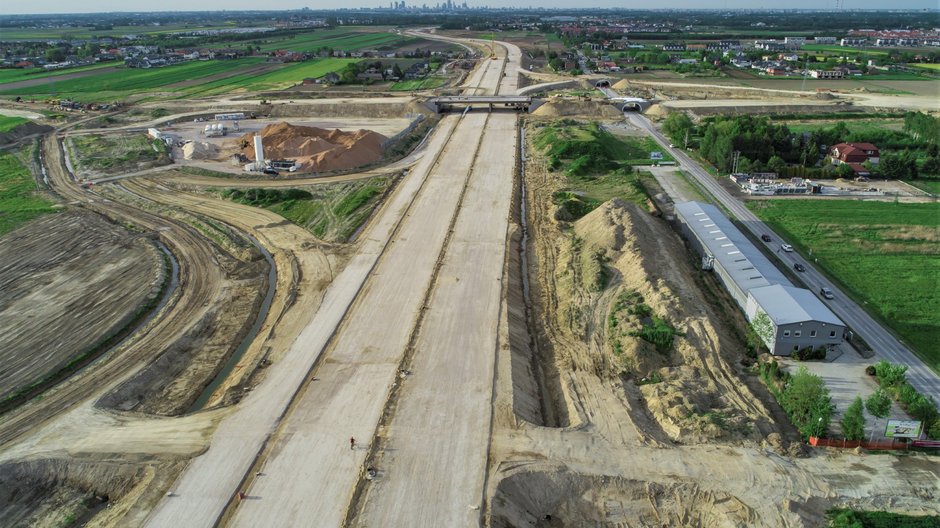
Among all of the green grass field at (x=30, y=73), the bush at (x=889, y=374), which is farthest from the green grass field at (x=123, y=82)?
the bush at (x=889, y=374)

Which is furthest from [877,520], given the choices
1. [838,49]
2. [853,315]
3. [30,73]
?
[838,49]

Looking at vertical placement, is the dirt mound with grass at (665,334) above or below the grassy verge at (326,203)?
below

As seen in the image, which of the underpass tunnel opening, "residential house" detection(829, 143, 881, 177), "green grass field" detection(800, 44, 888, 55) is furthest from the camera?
"green grass field" detection(800, 44, 888, 55)

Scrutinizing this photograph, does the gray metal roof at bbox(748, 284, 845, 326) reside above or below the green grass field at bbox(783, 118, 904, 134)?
below

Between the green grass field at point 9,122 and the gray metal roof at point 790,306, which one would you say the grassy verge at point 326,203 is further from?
the green grass field at point 9,122

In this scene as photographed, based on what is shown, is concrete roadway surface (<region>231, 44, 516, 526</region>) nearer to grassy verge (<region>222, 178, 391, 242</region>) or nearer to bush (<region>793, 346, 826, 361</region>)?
grassy verge (<region>222, 178, 391, 242</region>)

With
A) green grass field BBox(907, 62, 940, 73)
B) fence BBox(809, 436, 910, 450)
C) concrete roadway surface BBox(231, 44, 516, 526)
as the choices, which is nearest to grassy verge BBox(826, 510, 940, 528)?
fence BBox(809, 436, 910, 450)

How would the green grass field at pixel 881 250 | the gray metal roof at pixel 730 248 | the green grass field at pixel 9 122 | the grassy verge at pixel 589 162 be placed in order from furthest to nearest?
1. the green grass field at pixel 9 122
2. the grassy verge at pixel 589 162
3. the gray metal roof at pixel 730 248
4. the green grass field at pixel 881 250

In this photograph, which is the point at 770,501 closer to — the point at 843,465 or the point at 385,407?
the point at 843,465

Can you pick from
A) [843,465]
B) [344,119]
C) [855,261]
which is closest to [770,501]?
[843,465]
